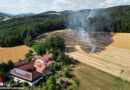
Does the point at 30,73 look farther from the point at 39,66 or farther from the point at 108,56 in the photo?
the point at 108,56

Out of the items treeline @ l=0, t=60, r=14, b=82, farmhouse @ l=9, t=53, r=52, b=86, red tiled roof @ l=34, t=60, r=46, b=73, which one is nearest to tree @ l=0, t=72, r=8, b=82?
treeline @ l=0, t=60, r=14, b=82

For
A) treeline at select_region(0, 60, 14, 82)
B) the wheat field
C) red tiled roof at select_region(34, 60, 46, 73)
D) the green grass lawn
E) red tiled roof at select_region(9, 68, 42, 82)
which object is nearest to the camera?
the green grass lawn

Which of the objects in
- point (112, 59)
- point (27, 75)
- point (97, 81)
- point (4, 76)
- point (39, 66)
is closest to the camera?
point (27, 75)

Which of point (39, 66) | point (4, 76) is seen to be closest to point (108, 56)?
point (39, 66)

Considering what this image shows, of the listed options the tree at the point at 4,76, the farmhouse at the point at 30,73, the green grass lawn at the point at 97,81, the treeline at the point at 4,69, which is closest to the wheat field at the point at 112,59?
the green grass lawn at the point at 97,81

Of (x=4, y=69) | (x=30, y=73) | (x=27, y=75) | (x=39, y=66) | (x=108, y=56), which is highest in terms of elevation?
(x=4, y=69)

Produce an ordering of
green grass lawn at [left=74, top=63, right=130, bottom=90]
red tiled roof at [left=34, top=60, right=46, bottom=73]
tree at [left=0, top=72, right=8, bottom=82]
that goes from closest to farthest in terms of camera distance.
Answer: green grass lawn at [left=74, top=63, right=130, bottom=90], tree at [left=0, top=72, right=8, bottom=82], red tiled roof at [left=34, top=60, right=46, bottom=73]

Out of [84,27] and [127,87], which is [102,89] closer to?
[127,87]

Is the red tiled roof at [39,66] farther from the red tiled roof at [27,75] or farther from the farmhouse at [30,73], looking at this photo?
the red tiled roof at [27,75]

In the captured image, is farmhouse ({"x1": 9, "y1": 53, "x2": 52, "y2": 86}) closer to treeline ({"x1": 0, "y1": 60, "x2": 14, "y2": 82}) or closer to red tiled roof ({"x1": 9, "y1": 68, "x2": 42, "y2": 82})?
red tiled roof ({"x1": 9, "y1": 68, "x2": 42, "y2": 82})
